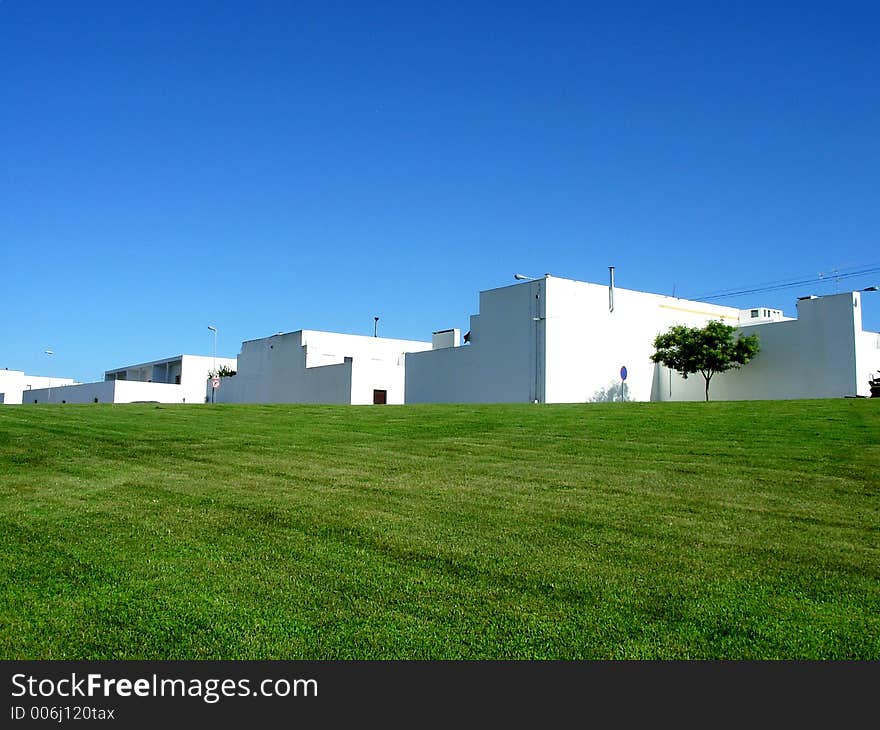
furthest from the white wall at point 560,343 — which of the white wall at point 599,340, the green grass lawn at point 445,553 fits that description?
the green grass lawn at point 445,553

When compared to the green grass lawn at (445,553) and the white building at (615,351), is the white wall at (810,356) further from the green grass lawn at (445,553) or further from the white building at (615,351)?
the green grass lawn at (445,553)

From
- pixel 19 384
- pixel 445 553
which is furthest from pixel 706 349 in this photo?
pixel 19 384

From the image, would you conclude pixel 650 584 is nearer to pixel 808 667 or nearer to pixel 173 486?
pixel 808 667

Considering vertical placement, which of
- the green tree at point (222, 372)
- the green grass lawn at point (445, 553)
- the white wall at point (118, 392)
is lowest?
the green grass lawn at point (445, 553)

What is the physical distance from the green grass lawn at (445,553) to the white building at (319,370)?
1677 inches

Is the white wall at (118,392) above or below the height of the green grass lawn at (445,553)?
above

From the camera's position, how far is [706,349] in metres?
43.2

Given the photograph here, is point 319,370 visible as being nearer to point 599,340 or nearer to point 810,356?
point 599,340

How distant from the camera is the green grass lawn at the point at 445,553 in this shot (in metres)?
5.01

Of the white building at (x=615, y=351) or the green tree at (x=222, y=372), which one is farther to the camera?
the green tree at (x=222, y=372)

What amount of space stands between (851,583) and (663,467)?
16.9 feet

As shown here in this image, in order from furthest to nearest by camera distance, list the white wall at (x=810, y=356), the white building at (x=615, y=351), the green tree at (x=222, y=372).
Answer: the green tree at (x=222, y=372) < the white building at (x=615, y=351) < the white wall at (x=810, y=356)

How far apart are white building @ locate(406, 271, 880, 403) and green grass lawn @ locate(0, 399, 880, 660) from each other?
103 feet

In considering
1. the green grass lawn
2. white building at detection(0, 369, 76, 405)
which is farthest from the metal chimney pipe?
white building at detection(0, 369, 76, 405)
